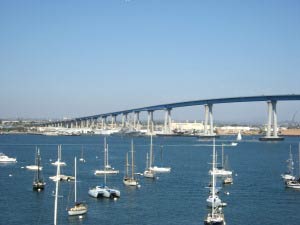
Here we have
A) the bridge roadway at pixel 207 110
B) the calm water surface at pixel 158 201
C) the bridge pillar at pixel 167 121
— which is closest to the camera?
the calm water surface at pixel 158 201

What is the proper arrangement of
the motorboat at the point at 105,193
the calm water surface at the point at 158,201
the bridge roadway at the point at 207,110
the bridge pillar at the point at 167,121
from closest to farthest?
the calm water surface at the point at 158,201 < the motorboat at the point at 105,193 < the bridge roadway at the point at 207,110 < the bridge pillar at the point at 167,121

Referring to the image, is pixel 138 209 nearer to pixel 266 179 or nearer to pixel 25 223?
pixel 25 223

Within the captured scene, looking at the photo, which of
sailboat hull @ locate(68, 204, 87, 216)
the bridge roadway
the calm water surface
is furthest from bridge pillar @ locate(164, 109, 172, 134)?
sailboat hull @ locate(68, 204, 87, 216)

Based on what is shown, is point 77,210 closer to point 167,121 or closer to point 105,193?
point 105,193

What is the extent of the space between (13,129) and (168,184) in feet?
473

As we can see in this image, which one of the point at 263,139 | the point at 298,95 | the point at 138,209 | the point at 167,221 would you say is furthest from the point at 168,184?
the point at 263,139

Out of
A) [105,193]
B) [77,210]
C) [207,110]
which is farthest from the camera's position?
[207,110]

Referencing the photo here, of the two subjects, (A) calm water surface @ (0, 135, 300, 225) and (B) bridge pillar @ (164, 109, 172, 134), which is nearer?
(A) calm water surface @ (0, 135, 300, 225)

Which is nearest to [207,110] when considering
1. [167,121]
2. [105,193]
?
[167,121]

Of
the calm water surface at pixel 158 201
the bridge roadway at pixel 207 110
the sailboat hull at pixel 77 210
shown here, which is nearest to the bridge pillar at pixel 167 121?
the bridge roadway at pixel 207 110

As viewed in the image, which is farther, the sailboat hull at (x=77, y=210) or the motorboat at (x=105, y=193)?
the motorboat at (x=105, y=193)

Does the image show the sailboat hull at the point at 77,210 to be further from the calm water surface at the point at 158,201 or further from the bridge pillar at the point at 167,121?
the bridge pillar at the point at 167,121

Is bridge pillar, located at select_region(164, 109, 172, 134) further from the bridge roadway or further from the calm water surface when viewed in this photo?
the calm water surface

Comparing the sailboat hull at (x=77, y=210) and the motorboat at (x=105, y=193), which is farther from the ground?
the motorboat at (x=105, y=193)
